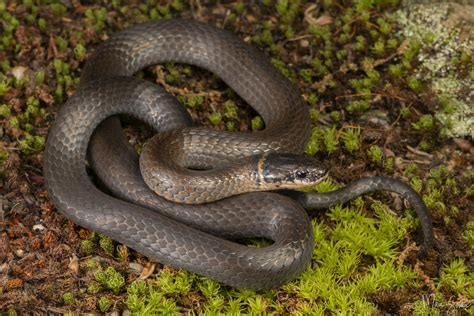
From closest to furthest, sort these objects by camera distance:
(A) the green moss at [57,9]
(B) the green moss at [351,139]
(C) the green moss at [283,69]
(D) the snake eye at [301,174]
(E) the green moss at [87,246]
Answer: (E) the green moss at [87,246] < (D) the snake eye at [301,174] < (B) the green moss at [351,139] < (C) the green moss at [283,69] < (A) the green moss at [57,9]

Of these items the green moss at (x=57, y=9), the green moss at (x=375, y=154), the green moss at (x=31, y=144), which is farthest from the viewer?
the green moss at (x=57, y=9)

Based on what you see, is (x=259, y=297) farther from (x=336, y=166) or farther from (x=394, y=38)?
(x=394, y=38)

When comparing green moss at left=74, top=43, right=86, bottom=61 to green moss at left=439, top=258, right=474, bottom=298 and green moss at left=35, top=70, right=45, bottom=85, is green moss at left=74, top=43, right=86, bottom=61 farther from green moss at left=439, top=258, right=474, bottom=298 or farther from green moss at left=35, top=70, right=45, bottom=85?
green moss at left=439, top=258, right=474, bottom=298

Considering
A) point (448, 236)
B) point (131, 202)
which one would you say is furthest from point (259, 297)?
point (448, 236)

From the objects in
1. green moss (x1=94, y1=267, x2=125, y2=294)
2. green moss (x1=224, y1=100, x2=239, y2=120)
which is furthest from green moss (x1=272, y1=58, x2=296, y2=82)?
green moss (x1=94, y1=267, x2=125, y2=294)

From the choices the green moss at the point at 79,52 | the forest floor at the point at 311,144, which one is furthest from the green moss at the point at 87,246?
the green moss at the point at 79,52

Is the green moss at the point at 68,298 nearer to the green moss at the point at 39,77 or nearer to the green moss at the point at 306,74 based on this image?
the green moss at the point at 39,77

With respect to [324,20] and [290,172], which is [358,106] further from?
[290,172]

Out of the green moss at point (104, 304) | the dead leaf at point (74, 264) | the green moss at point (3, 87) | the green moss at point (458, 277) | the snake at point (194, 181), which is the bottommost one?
the green moss at point (104, 304)
